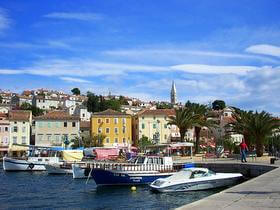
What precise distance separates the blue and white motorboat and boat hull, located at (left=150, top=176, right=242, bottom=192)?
4.93 meters

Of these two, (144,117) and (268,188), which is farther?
(144,117)

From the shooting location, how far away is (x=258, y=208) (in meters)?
14.9

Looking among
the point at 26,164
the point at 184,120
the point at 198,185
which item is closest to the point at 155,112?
the point at 184,120

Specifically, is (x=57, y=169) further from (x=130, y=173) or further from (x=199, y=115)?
(x=199, y=115)

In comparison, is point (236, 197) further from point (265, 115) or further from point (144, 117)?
point (144, 117)

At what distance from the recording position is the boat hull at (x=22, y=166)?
213 ft

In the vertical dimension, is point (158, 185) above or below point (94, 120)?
below

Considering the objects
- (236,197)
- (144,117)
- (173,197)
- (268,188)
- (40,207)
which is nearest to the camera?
(236,197)

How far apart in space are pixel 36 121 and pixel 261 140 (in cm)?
6854

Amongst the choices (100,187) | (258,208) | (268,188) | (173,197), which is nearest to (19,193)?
(100,187)

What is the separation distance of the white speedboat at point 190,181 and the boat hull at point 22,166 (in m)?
33.7

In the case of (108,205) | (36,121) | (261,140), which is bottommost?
(108,205)

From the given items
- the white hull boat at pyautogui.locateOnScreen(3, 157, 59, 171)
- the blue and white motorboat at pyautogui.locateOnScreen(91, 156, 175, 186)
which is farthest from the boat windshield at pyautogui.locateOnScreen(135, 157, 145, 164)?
the white hull boat at pyautogui.locateOnScreen(3, 157, 59, 171)

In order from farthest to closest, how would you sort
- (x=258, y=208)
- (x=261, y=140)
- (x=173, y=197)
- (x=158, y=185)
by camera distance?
(x=261, y=140), (x=158, y=185), (x=173, y=197), (x=258, y=208)
